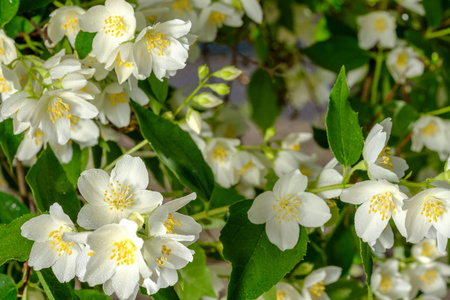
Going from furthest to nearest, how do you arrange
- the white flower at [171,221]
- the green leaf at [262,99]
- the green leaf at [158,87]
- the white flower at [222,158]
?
the green leaf at [262,99] < the white flower at [222,158] < the green leaf at [158,87] < the white flower at [171,221]

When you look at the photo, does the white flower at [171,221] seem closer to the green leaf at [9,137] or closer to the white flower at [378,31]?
the green leaf at [9,137]

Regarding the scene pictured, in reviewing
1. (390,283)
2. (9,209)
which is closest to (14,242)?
(9,209)

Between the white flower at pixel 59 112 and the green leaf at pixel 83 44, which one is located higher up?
the green leaf at pixel 83 44

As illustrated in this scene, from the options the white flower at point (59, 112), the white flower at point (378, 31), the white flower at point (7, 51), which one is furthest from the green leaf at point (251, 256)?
the white flower at point (378, 31)

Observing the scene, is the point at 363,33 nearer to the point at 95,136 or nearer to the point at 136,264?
the point at 95,136

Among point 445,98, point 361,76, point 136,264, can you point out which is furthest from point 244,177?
point 445,98

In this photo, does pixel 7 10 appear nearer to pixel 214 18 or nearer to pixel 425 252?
pixel 214 18
